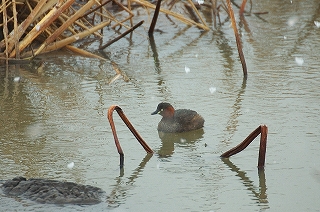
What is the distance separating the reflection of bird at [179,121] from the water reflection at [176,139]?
0.06 meters

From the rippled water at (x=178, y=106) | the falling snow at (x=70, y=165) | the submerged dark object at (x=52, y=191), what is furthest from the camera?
the falling snow at (x=70, y=165)

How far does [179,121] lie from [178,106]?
82cm

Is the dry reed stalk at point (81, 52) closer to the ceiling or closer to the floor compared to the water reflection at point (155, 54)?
closer to the ceiling

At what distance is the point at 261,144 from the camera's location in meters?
6.13

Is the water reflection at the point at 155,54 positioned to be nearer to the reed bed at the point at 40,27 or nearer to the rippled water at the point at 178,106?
the rippled water at the point at 178,106

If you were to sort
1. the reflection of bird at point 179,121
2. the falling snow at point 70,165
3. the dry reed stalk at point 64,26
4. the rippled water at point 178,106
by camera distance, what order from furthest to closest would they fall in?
the dry reed stalk at point 64,26
the reflection of bird at point 179,121
the falling snow at point 70,165
the rippled water at point 178,106

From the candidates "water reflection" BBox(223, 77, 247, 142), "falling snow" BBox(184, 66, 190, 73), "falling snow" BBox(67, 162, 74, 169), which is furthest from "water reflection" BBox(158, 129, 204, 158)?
"falling snow" BBox(184, 66, 190, 73)

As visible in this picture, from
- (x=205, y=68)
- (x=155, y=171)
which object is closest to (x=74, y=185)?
(x=155, y=171)

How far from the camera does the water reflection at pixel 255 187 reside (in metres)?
5.63

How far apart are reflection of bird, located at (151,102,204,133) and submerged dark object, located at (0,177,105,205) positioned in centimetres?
193

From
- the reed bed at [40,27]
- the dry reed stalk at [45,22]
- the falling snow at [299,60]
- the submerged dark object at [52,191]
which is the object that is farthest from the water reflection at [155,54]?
the submerged dark object at [52,191]

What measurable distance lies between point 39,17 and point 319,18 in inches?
205

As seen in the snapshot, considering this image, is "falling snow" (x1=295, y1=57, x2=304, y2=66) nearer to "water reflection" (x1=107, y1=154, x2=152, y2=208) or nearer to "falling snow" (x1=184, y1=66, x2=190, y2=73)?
"falling snow" (x1=184, y1=66, x2=190, y2=73)

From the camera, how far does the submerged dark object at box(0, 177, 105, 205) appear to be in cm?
550
